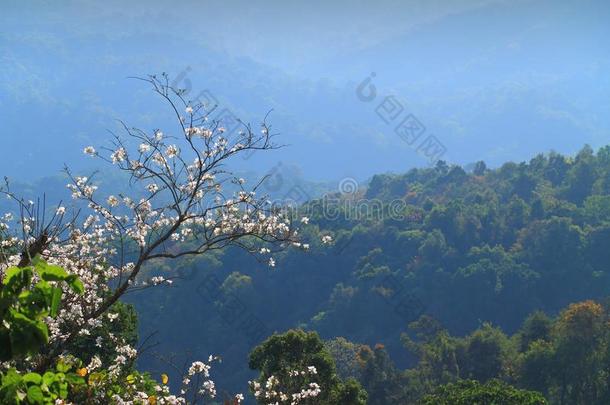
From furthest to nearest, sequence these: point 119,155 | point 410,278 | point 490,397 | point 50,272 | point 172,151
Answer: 1. point 410,278
2. point 490,397
3. point 172,151
4. point 119,155
5. point 50,272

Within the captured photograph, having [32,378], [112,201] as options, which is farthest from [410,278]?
[32,378]

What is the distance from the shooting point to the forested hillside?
196 feet

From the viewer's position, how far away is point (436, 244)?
223 ft

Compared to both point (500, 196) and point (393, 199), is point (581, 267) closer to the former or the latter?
point (500, 196)

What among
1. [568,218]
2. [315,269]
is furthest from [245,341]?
[568,218]

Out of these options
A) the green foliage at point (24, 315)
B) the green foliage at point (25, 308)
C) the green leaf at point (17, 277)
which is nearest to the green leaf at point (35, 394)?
the green foliage at point (24, 315)

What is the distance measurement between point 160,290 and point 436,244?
1345 inches

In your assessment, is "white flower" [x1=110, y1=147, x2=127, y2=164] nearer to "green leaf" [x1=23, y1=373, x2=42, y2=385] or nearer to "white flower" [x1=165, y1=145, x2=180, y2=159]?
"white flower" [x1=165, y1=145, x2=180, y2=159]

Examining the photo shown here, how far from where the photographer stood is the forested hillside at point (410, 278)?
196 feet

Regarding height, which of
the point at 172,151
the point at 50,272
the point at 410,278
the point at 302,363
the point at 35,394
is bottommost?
the point at 35,394

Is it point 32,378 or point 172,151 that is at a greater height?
point 172,151

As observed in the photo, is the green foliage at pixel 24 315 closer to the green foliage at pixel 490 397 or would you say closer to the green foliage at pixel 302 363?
the green foliage at pixel 302 363

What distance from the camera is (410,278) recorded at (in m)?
65.8

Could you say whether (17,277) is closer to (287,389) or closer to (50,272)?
(50,272)
